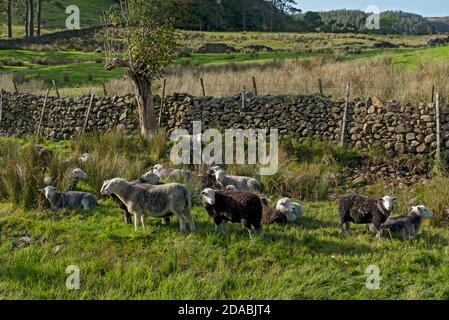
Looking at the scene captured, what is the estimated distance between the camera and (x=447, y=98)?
1497cm

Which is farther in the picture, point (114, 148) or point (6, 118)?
point (6, 118)

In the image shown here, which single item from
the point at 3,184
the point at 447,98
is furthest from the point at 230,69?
the point at 3,184

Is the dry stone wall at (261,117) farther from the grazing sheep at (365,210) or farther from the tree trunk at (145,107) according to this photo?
the grazing sheep at (365,210)

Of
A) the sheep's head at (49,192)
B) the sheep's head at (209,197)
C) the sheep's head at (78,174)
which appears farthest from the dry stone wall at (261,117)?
the sheep's head at (49,192)

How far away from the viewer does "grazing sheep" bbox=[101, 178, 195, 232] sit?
8242 mm

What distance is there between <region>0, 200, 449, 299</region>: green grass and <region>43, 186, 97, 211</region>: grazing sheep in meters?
0.58

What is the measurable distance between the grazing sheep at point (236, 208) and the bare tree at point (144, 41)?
8.92m

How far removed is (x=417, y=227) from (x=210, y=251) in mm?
3859

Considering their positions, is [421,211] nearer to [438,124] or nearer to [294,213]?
[294,213]

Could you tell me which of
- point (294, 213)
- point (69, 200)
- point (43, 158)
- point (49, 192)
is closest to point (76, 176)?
point (43, 158)

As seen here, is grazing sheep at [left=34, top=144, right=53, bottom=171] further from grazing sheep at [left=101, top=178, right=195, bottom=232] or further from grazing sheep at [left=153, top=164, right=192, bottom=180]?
grazing sheep at [left=101, top=178, right=195, bottom=232]

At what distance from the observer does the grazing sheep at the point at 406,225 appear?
334 inches

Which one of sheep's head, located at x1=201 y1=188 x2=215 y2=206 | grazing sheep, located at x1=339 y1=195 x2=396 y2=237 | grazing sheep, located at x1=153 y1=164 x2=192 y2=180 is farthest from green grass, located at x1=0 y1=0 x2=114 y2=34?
grazing sheep, located at x1=339 y1=195 x2=396 y2=237

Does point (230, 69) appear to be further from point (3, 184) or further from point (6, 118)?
point (3, 184)
